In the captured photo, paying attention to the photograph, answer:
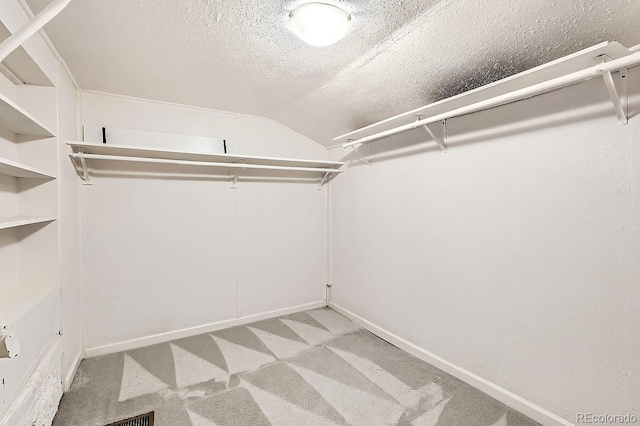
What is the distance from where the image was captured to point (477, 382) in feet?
6.54

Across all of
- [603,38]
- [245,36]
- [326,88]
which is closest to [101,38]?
[245,36]

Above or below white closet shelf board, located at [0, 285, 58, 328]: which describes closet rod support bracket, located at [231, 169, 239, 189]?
above

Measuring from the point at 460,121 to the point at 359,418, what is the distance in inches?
81.5

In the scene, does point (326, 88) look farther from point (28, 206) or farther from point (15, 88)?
point (28, 206)

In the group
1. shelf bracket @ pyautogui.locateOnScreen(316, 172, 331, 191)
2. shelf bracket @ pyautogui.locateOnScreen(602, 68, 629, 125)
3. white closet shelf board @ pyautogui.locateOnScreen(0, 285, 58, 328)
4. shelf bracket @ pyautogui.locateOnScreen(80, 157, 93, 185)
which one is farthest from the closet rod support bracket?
shelf bracket @ pyautogui.locateOnScreen(602, 68, 629, 125)

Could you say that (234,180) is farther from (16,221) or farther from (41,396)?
(41,396)

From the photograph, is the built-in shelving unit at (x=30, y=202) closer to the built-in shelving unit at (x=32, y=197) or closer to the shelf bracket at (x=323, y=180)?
the built-in shelving unit at (x=32, y=197)

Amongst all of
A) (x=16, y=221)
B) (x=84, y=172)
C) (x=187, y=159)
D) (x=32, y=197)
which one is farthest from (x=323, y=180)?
(x=16, y=221)

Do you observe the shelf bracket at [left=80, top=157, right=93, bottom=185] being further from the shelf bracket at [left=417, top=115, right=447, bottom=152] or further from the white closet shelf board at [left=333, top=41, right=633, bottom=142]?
the shelf bracket at [left=417, top=115, right=447, bottom=152]

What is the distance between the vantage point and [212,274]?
9.62 feet

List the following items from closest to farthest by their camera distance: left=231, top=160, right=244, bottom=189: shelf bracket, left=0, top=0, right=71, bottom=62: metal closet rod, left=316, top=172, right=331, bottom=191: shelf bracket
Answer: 1. left=0, top=0, right=71, bottom=62: metal closet rod
2. left=231, top=160, right=244, bottom=189: shelf bracket
3. left=316, top=172, right=331, bottom=191: shelf bracket

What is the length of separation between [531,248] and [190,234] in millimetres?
Result: 2726

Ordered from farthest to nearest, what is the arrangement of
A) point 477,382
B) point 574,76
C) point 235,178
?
point 235,178 → point 477,382 → point 574,76

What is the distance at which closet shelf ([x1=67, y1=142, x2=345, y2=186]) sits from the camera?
220 centimetres
